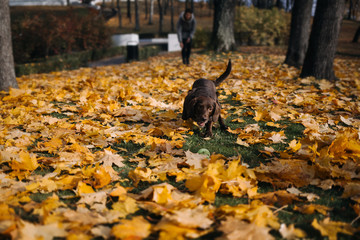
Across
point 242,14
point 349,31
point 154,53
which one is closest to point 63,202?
point 154,53

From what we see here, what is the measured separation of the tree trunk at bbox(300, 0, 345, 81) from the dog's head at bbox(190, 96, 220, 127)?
4525 mm

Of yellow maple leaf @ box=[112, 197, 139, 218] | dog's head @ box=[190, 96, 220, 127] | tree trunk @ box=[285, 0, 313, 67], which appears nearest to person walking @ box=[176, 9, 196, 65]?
tree trunk @ box=[285, 0, 313, 67]

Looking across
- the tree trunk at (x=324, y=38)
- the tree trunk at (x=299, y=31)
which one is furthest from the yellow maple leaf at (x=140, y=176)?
the tree trunk at (x=299, y=31)

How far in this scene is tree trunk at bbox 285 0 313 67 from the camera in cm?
927

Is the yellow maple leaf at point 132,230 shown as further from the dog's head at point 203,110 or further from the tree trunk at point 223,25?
the tree trunk at point 223,25

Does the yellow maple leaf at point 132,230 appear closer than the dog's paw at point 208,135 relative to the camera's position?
Yes

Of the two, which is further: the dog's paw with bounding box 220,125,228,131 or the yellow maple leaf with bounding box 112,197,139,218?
the dog's paw with bounding box 220,125,228,131

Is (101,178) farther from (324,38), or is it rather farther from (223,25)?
(223,25)

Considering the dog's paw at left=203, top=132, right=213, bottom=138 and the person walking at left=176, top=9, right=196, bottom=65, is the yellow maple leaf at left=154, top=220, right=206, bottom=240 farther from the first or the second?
the person walking at left=176, top=9, right=196, bottom=65

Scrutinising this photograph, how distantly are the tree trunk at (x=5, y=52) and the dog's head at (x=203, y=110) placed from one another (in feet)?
14.8

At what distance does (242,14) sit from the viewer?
20.9 meters

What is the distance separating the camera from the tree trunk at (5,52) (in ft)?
17.8

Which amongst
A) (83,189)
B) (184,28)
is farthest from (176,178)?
(184,28)

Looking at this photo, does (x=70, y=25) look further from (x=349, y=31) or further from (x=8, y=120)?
(x=349, y=31)
